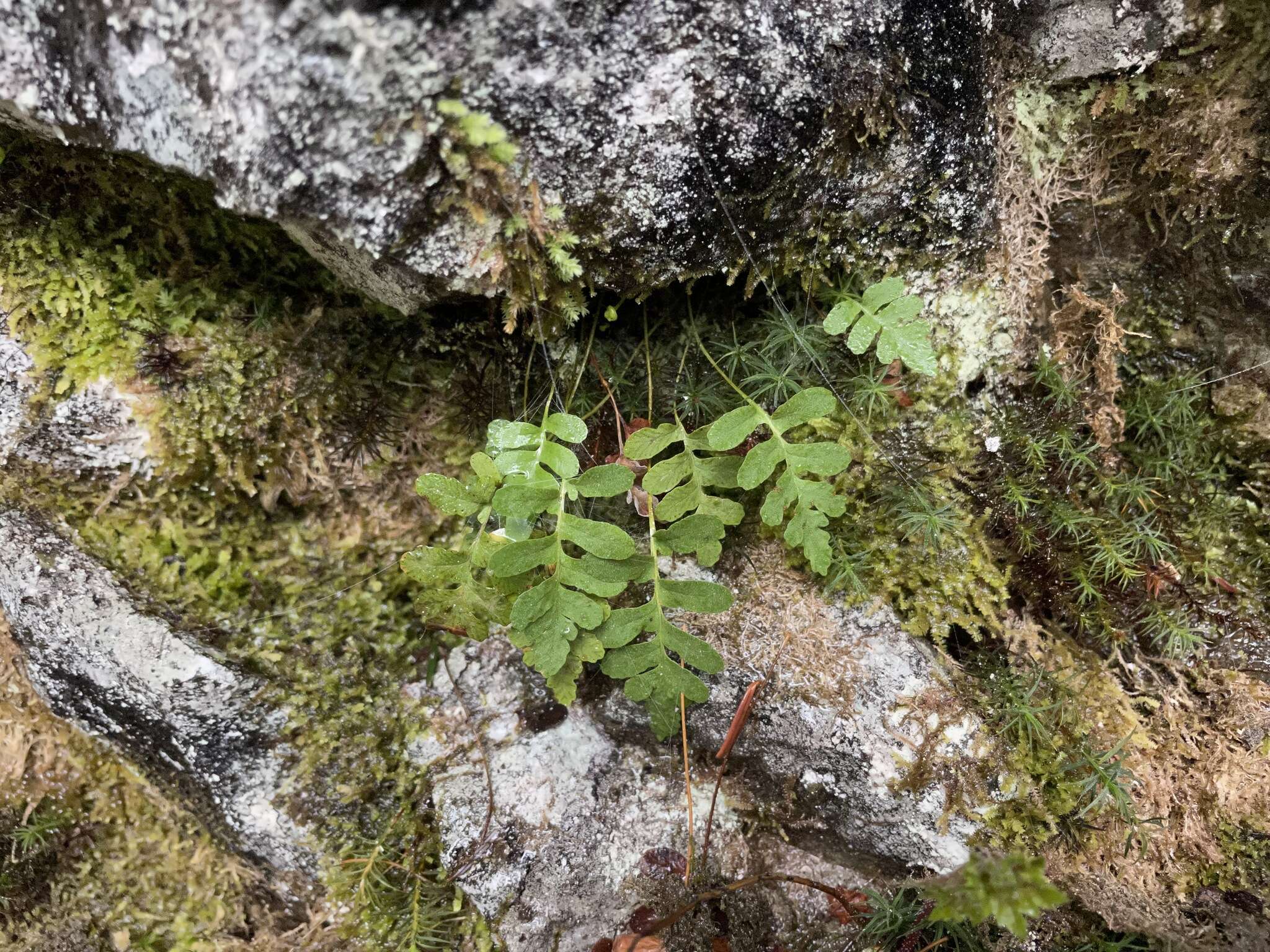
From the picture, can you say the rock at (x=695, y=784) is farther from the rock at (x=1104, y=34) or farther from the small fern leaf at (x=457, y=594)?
the rock at (x=1104, y=34)

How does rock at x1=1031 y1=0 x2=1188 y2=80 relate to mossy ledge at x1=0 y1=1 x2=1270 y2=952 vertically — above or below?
above

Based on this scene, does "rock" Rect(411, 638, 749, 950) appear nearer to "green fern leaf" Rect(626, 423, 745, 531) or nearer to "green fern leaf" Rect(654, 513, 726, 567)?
"green fern leaf" Rect(654, 513, 726, 567)

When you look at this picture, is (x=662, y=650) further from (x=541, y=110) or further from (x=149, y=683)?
(x=149, y=683)

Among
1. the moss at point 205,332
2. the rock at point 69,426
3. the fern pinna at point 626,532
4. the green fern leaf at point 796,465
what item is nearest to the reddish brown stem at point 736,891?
the fern pinna at point 626,532

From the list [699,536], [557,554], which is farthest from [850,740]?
[557,554]

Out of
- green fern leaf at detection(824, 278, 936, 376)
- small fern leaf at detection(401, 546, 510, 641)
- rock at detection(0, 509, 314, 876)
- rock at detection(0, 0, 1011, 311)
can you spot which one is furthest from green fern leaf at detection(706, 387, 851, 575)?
rock at detection(0, 509, 314, 876)

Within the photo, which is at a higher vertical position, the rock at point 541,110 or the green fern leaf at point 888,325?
the rock at point 541,110
